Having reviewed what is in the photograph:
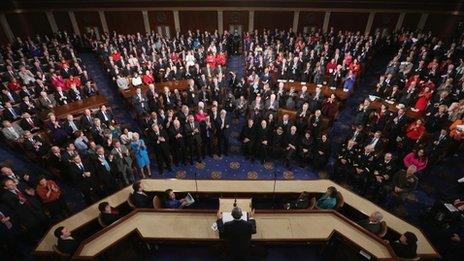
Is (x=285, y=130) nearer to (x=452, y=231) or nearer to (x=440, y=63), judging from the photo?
(x=452, y=231)

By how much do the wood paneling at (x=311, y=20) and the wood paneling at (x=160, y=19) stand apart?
759 cm

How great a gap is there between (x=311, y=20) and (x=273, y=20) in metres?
2.19

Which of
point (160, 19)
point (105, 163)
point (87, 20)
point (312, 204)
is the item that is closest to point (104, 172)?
point (105, 163)

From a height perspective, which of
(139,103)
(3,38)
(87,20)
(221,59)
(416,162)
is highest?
(87,20)

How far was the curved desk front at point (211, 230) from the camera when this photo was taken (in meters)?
4.49

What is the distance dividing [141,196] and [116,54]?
9461mm

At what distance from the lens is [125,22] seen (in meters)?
16.6

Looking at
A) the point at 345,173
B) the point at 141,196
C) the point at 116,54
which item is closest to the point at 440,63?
the point at 345,173

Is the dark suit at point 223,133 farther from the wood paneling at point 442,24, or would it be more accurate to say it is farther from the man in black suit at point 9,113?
the wood paneling at point 442,24

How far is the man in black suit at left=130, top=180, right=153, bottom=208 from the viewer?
5.26 meters

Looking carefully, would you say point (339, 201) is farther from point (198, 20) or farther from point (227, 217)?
point (198, 20)

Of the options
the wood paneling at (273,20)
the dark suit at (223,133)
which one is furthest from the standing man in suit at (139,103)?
the wood paneling at (273,20)

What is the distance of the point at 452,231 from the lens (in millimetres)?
4988

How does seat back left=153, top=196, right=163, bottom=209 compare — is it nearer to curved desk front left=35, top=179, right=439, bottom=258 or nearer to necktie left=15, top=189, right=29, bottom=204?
curved desk front left=35, top=179, right=439, bottom=258
